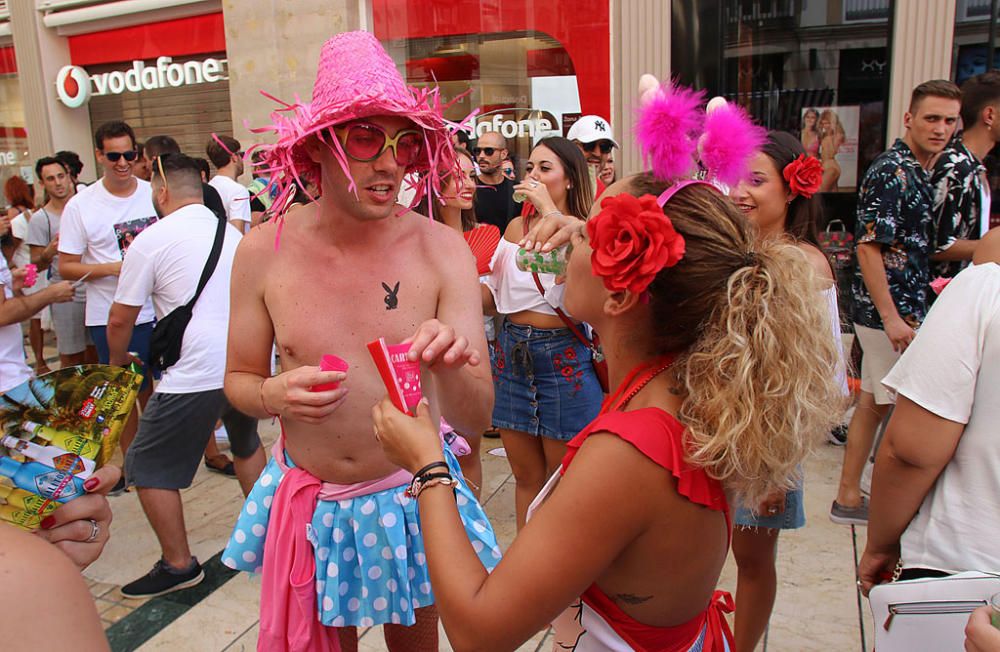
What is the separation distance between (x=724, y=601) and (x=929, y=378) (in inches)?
29.3

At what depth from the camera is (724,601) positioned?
1.85 metres

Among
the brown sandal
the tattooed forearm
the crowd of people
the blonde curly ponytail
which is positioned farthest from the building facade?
the tattooed forearm

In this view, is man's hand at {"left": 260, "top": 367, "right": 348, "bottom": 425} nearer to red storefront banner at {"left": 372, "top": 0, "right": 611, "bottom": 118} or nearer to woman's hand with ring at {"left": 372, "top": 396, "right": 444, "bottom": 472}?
woman's hand with ring at {"left": 372, "top": 396, "right": 444, "bottom": 472}

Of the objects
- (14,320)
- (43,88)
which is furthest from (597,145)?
(43,88)

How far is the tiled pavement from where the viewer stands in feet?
10.4

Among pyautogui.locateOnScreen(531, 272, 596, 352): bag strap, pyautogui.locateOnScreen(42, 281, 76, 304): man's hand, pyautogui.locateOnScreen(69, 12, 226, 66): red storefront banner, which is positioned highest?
pyautogui.locateOnScreen(69, 12, 226, 66): red storefront banner

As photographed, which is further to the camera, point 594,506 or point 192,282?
point 192,282

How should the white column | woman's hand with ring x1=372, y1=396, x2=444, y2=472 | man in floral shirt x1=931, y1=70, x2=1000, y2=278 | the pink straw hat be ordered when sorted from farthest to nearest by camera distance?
the white column < man in floral shirt x1=931, y1=70, x2=1000, y2=278 < the pink straw hat < woman's hand with ring x1=372, y1=396, x2=444, y2=472

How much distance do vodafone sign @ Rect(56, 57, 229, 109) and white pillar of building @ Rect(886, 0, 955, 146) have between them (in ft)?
27.3

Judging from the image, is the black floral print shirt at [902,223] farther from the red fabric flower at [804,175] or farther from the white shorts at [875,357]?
the red fabric flower at [804,175]

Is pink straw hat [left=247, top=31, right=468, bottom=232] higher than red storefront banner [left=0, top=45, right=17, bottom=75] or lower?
lower

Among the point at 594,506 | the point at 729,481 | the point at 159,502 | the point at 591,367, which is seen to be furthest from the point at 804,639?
the point at 159,502

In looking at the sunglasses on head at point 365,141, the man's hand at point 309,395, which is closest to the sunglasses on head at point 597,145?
the sunglasses on head at point 365,141

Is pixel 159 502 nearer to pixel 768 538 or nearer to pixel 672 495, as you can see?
pixel 768 538
